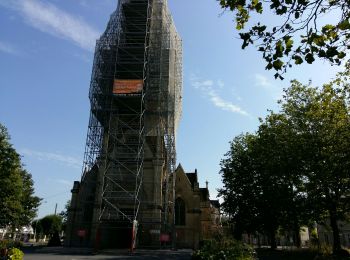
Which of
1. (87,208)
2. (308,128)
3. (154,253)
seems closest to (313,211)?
(308,128)

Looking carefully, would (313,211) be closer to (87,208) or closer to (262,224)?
(262,224)

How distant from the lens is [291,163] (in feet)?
88.3

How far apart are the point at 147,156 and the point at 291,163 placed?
19056 millimetres

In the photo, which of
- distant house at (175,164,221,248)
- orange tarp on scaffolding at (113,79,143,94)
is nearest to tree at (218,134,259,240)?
distant house at (175,164,221,248)

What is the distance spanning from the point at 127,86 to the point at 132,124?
188 inches

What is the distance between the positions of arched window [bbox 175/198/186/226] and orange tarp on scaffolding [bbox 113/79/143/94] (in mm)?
16298

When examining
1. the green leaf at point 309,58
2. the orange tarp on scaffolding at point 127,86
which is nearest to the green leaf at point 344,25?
the green leaf at point 309,58

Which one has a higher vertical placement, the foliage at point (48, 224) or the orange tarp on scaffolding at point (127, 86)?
the orange tarp on scaffolding at point (127, 86)

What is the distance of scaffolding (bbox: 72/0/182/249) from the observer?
3694 cm

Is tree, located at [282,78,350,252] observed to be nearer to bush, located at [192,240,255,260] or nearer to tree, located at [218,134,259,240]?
tree, located at [218,134,259,240]

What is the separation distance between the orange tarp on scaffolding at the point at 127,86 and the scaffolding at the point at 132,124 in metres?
0.12

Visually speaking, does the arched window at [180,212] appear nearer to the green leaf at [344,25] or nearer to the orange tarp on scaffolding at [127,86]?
the orange tarp on scaffolding at [127,86]

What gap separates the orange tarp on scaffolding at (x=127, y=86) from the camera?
3888 cm

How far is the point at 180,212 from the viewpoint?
148 feet
